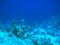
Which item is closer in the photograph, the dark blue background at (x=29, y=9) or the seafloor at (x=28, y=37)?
the seafloor at (x=28, y=37)

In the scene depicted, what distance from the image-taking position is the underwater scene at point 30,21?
1315mm

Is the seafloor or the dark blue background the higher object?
the dark blue background

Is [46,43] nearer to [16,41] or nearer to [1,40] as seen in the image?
[16,41]

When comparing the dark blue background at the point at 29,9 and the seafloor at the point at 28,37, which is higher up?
the dark blue background at the point at 29,9

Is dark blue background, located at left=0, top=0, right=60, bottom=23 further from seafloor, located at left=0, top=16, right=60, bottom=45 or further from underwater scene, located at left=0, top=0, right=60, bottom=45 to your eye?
seafloor, located at left=0, top=16, right=60, bottom=45

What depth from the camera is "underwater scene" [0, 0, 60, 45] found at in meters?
1.31

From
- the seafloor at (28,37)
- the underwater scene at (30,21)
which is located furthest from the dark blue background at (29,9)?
the seafloor at (28,37)

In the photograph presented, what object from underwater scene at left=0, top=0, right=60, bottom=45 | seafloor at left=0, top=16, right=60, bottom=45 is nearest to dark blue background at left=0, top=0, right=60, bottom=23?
underwater scene at left=0, top=0, right=60, bottom=45

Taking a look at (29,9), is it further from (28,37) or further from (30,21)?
(28,37)

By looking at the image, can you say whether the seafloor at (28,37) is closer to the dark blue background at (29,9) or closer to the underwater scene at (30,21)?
the underwater scene at (30,21)

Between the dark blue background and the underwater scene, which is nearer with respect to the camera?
the underwater scene

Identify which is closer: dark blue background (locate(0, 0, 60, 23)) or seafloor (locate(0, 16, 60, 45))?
seafloor (locate(0, 16, 60, 45))

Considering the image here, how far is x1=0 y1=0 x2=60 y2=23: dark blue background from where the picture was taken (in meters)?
2.29

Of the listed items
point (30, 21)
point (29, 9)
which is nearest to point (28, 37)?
point (30, 21)
